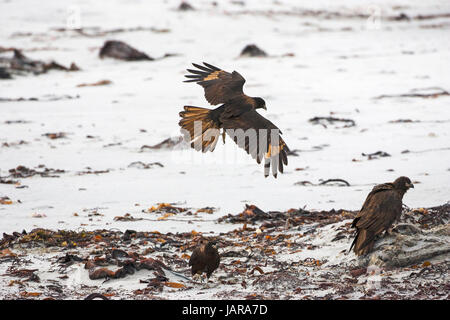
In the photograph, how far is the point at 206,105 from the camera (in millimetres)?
13828

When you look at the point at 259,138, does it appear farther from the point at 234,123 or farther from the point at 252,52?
the point at 252,52

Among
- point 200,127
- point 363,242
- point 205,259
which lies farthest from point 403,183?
point 200,127

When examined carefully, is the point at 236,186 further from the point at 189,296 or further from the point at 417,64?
the point at 417,64

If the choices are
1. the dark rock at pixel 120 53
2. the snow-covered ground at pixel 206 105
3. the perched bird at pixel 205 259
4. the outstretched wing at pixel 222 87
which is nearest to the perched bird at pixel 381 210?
the perched bird at pixel 205 259

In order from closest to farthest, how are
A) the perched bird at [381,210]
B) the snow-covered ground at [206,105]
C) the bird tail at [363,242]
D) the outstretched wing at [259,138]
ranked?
the perched bird at [381,210] → the bird tail at [363,242] → the outstretched wing at [259,138] → the snow-covered ground at [206,105]

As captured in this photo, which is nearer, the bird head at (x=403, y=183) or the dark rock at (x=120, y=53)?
the bird head at (x=403, y=183)

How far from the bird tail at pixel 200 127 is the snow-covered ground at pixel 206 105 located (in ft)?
2.89

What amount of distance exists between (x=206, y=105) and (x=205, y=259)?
8802 mm

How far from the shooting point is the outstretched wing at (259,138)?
6.32m

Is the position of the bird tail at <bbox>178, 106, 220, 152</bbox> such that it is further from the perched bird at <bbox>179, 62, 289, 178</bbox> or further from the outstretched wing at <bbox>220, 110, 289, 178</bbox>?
the outstretched wing at <bbox>220, 110, 289, 178</bbox>

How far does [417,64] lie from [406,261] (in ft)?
41.3

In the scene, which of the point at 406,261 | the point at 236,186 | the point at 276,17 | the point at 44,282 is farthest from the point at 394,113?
the point at 276,17

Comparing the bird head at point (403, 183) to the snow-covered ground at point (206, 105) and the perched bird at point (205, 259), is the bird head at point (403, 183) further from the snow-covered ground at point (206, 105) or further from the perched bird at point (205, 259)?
the snow-covered ground at point (206, 105)

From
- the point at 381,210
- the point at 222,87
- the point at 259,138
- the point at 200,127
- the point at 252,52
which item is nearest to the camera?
the point at 381,210
